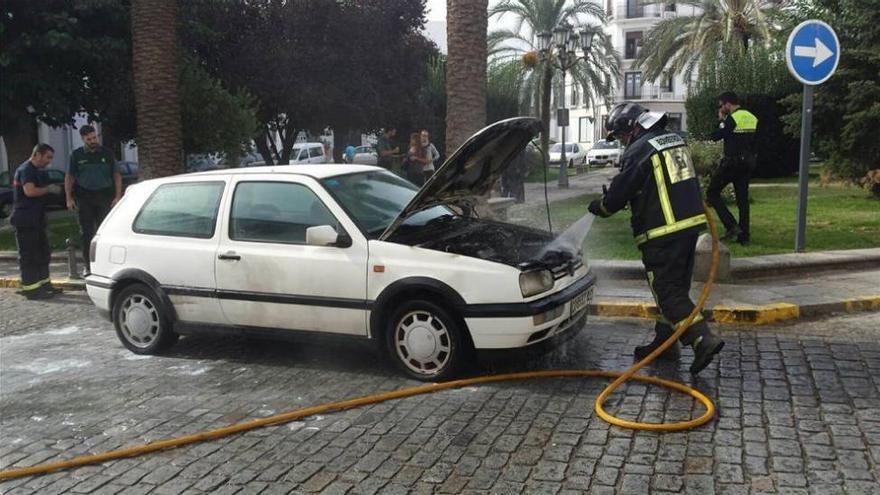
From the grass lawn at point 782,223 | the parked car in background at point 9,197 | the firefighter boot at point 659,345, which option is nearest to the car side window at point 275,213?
the firefighter boot at point 659,345

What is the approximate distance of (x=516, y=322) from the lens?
4977 mm

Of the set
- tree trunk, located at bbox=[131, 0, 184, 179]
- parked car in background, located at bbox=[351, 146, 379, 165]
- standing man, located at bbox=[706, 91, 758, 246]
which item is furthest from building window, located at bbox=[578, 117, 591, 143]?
standing man, located at bbox=[706, 91, 758, 246]

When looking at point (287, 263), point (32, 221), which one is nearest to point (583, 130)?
point (32, 221)

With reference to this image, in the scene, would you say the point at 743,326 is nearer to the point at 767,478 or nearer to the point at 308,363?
the point at 767,478

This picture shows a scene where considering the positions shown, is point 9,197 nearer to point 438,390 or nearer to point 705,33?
point 438,390

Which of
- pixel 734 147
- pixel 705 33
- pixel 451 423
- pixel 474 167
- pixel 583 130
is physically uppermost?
pixel 705 33

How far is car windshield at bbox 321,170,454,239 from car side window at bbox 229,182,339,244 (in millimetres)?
174

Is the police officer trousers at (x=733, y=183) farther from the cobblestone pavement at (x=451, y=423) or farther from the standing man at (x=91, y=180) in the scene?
the standing man at (x=91, y=180)

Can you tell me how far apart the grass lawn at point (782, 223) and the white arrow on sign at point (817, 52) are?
2.23 metres

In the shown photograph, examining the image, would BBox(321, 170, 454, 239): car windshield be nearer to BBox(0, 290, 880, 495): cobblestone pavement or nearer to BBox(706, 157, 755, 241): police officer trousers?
BBox(0, 290, 880, 495): cobblestone pavement

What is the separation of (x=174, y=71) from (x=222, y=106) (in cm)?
381

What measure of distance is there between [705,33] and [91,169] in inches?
1204

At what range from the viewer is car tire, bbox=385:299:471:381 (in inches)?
204

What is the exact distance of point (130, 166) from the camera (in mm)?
25047
